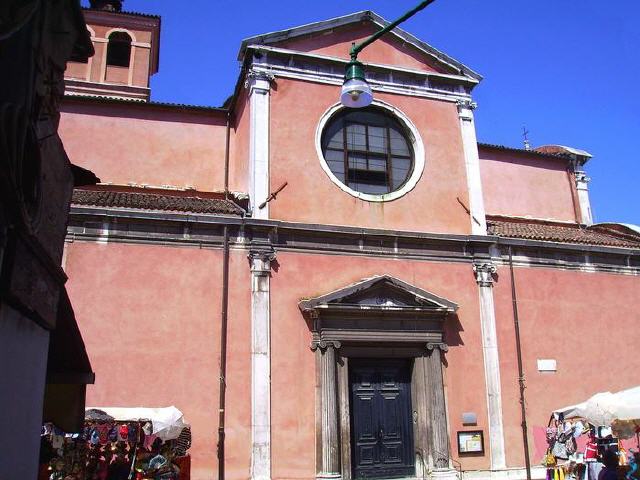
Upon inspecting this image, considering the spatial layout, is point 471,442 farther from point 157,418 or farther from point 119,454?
point 119,454

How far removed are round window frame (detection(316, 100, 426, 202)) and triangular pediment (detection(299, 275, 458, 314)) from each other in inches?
79.6

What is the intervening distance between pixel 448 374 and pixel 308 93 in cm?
680

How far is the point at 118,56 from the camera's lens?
21.6 m

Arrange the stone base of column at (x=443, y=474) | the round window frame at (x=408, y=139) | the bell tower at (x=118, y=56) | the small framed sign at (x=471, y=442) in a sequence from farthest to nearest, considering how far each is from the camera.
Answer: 1. the bell tower at (x=118, y=56)
2. the round window frame at (x=408, y=139)
3. the small framed sign at (x=471, y=442)
4. the stone base of column at (x=443, y=474)

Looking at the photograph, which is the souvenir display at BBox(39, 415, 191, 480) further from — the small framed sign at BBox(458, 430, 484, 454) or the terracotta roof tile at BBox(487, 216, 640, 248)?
the terracotta roof tile at BBox(487, 216, 640, 248)

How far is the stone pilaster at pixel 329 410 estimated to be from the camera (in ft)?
38.0

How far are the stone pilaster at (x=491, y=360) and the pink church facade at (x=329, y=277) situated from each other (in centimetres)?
4

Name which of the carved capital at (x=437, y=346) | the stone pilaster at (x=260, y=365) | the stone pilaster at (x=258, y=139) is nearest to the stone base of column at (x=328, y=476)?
the stone pilaster at (x=260, y=365)

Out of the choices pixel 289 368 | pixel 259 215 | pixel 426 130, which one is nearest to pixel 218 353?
pixel 289 368

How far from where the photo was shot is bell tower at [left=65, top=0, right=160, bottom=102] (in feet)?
66.4

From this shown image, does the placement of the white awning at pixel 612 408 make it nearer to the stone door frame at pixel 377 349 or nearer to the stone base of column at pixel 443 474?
the stone base of column at pixel 443 474

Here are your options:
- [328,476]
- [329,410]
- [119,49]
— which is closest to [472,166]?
[329,410]

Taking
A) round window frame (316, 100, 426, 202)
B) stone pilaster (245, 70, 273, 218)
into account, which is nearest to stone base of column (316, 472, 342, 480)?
stone pilaster (245, 70, 273, 218)

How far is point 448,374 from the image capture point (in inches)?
513
